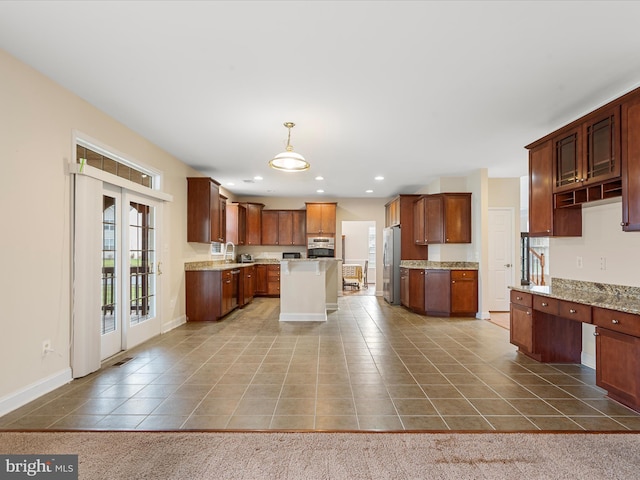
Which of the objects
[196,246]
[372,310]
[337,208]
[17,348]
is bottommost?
[372,310]

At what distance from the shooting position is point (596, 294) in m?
3.37

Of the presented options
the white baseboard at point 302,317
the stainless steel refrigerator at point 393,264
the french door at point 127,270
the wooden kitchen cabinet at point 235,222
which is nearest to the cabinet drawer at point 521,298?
the white baseboard at point 302,317

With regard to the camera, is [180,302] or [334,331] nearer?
[334,331]

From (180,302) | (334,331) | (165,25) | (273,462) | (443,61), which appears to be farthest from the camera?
(180,302)

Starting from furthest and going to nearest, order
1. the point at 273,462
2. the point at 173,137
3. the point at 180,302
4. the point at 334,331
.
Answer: the point at 180,302 → the point at 334,331 → the point at 173,137 → the point at 273,462

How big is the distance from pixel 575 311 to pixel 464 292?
3215 mm

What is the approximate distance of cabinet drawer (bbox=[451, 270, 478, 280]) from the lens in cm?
620

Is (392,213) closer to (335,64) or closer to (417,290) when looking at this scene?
(417,290)

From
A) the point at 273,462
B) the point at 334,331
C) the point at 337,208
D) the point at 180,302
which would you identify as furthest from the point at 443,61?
the point at 337,208

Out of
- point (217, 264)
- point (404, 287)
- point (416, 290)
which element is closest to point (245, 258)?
point (217, 264)

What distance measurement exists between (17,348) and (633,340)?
4693 mm

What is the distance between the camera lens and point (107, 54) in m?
2.60

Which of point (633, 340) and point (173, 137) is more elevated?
point (173, 137)

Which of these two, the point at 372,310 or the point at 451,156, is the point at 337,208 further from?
the point at 451,156
